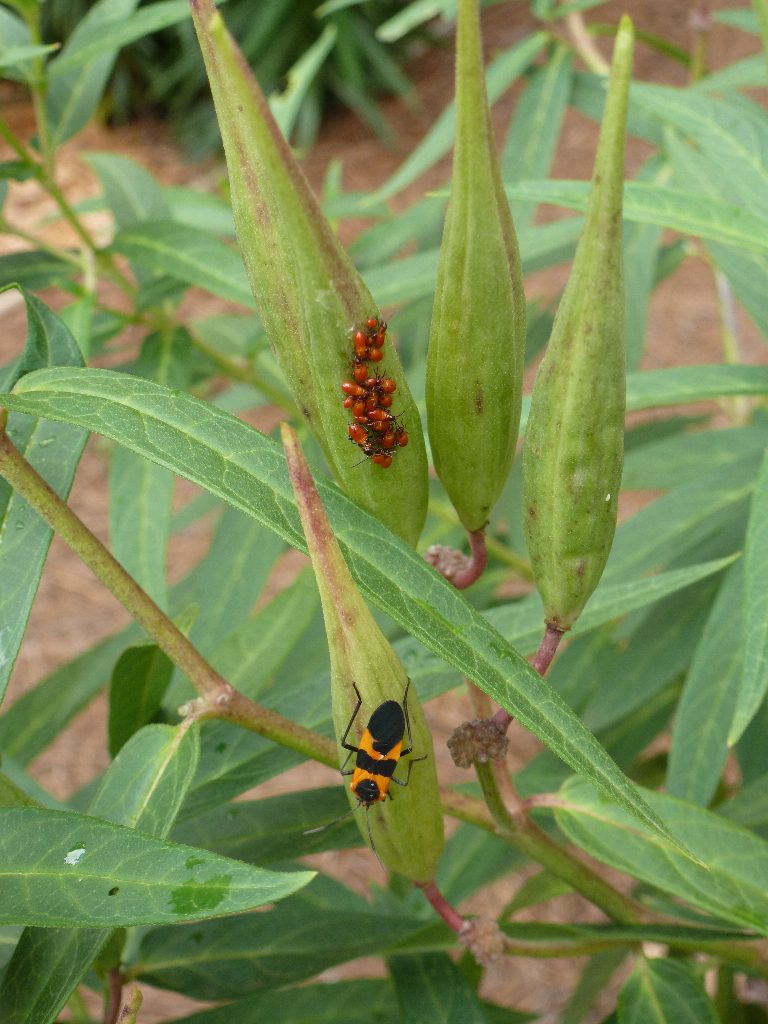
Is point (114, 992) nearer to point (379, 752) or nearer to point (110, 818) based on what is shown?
point (110, 818)

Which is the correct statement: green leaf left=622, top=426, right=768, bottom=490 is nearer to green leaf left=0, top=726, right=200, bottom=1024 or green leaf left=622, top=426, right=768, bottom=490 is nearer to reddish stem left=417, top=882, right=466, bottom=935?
reddish stem left=417, top=882, right=466, bottom=935

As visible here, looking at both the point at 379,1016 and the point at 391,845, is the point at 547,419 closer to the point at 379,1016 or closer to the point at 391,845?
the point at 391,845

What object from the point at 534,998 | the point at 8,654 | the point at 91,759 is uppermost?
the point at 8,654

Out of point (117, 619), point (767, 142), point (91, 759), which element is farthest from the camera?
point (117, 619)

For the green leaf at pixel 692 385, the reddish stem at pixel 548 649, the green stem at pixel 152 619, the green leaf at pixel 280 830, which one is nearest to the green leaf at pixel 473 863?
the green leaf at pixel 280 830

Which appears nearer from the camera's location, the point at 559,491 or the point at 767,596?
the point at 559,491

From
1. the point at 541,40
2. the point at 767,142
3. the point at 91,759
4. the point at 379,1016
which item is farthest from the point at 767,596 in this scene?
the point at 91,759

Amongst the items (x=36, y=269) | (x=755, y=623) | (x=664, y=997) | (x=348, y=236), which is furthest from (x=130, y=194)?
(x=348, y=236)

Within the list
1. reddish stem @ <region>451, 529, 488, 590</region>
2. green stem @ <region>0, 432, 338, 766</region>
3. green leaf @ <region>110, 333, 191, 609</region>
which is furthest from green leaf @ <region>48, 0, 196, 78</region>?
reddish stem @ <region>451, 529, 488, 590</region>
